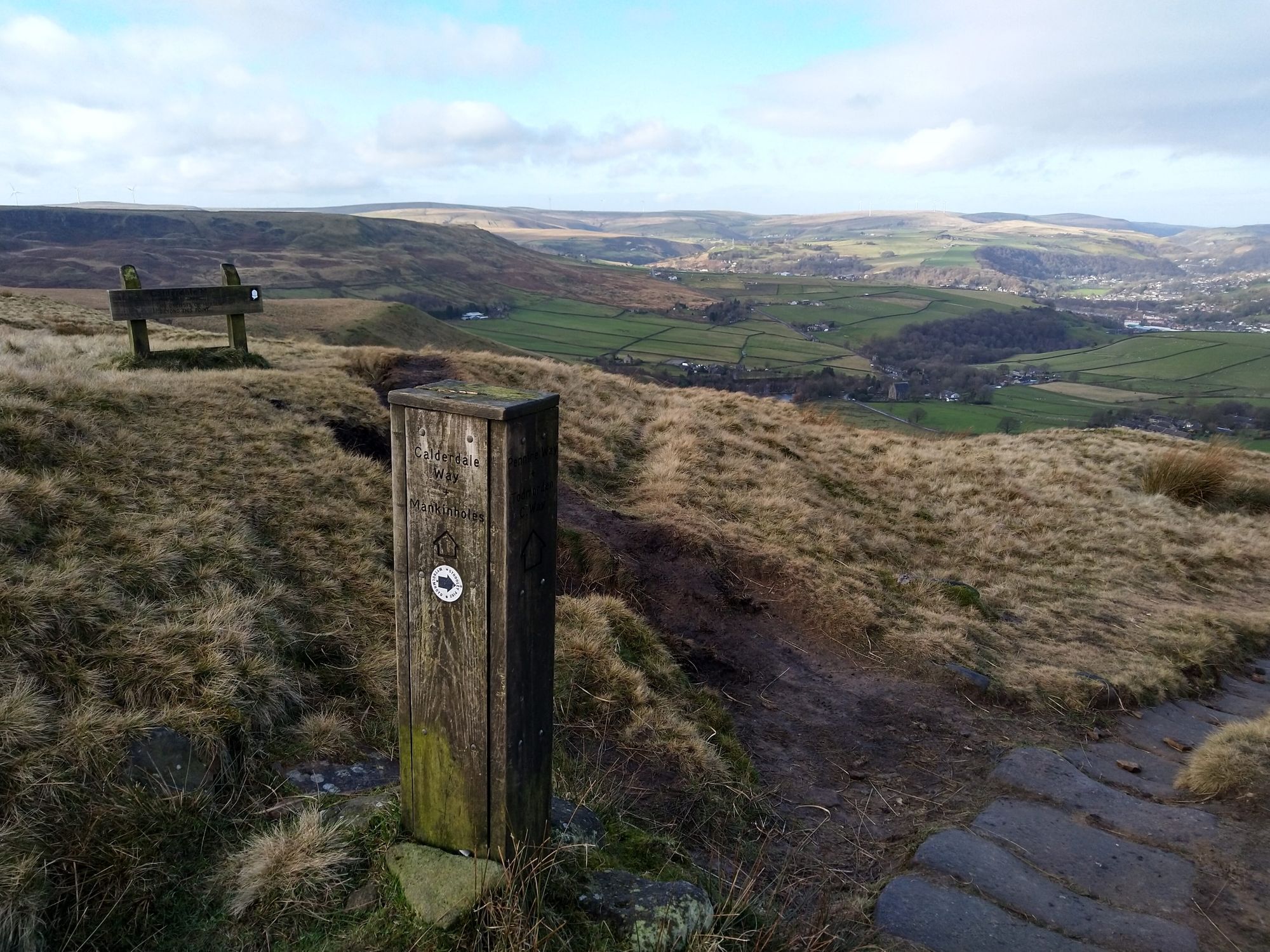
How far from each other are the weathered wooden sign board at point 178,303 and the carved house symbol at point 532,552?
33.0 ft

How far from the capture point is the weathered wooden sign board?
36.0ft

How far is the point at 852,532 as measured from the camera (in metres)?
11.4

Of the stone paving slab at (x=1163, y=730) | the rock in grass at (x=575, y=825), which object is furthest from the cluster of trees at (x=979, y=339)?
the rock in grass at (x=575, y=825)

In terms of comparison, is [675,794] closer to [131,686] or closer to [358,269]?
[131,686]

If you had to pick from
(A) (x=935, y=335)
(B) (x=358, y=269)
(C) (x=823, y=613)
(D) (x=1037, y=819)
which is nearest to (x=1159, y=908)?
(D) (x=1037, y=819)

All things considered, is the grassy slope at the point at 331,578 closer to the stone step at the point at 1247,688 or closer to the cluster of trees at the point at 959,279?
the stone step at the point at 1247,688

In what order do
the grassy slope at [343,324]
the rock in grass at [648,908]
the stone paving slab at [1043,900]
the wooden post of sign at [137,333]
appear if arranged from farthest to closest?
1. the grassy slope at [343,324]
2. the wooden post of sign at [137,333]
3. the stone paving slab at [1043,900]
4. the rock in grass at [648,908]

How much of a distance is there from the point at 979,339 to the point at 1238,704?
86015 mm

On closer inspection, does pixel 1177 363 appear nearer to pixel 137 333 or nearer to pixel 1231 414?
pixel 1231 414

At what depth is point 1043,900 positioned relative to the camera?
467 cm

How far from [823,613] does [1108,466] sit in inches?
481

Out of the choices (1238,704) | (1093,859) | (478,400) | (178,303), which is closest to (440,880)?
(478,400)

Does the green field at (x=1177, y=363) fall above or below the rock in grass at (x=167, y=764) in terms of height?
below

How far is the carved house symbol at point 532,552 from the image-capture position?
297cm
